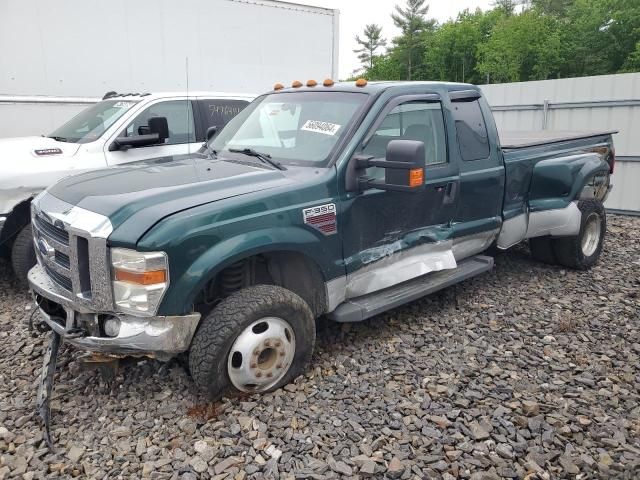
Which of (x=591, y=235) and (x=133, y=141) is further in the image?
(x=591, y=235)

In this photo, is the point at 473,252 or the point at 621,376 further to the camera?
the point at 473,252

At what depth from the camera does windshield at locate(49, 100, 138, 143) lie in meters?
5.66

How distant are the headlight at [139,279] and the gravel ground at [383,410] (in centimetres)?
75

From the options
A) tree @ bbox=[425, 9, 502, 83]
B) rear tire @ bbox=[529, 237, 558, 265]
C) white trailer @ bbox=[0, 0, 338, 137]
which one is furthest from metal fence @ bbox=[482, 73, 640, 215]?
tree @ bbox=[425, 9, 502, 83]

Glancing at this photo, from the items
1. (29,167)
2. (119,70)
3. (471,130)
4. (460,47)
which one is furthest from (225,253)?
(460,47)

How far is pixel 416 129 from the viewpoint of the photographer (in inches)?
165

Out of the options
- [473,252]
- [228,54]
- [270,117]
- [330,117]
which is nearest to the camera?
[330,117]

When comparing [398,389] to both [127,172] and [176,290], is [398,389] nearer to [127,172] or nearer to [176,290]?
[176,290]

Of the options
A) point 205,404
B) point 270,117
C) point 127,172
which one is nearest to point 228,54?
point 270,117

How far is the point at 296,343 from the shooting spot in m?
3.42

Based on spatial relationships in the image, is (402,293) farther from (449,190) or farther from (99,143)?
(99,143)

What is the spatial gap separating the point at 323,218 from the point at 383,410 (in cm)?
123

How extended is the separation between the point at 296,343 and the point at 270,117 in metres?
1.86

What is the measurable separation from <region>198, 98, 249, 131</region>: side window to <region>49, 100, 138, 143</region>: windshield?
0.84m
